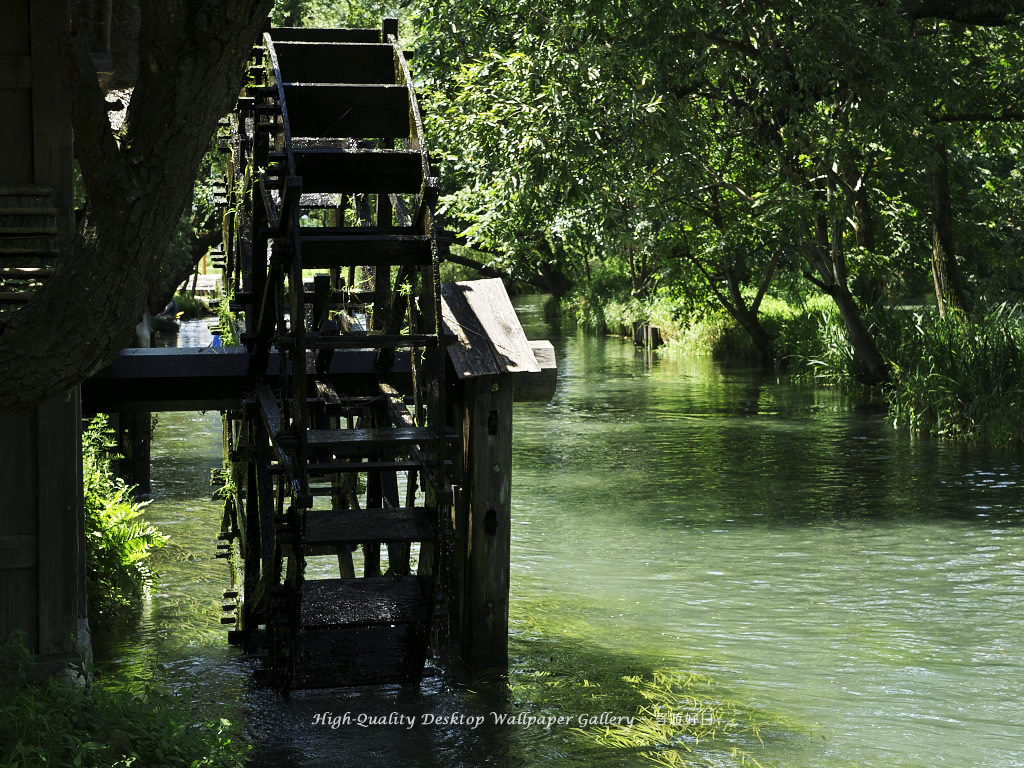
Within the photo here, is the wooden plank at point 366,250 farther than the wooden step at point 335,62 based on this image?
No

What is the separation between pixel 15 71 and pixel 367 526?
104 inches

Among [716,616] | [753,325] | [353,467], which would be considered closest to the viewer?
[353,467]

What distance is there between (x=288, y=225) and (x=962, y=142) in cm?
1462

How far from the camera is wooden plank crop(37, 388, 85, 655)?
5.59 meters

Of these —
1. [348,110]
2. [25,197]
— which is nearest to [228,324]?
[348,110]

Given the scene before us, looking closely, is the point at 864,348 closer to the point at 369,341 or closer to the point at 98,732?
the point at 369,341

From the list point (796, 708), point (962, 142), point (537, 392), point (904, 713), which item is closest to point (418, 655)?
point (537, 392)

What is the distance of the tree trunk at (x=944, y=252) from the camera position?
18.8 meters

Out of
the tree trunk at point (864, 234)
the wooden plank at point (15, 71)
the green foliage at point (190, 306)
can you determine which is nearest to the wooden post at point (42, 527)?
the wooden plank at point (15, 71)

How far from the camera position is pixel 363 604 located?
20.7 feet

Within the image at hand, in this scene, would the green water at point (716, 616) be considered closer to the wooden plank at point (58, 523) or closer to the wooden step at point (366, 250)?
the wooden plank at point (58, 523)

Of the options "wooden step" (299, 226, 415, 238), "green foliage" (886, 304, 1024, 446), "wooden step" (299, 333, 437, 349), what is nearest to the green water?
"green foliage" (886, 304, 1024, 446)

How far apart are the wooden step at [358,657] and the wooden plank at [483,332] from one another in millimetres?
1422

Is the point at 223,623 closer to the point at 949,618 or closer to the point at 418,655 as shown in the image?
the point at 418,655
